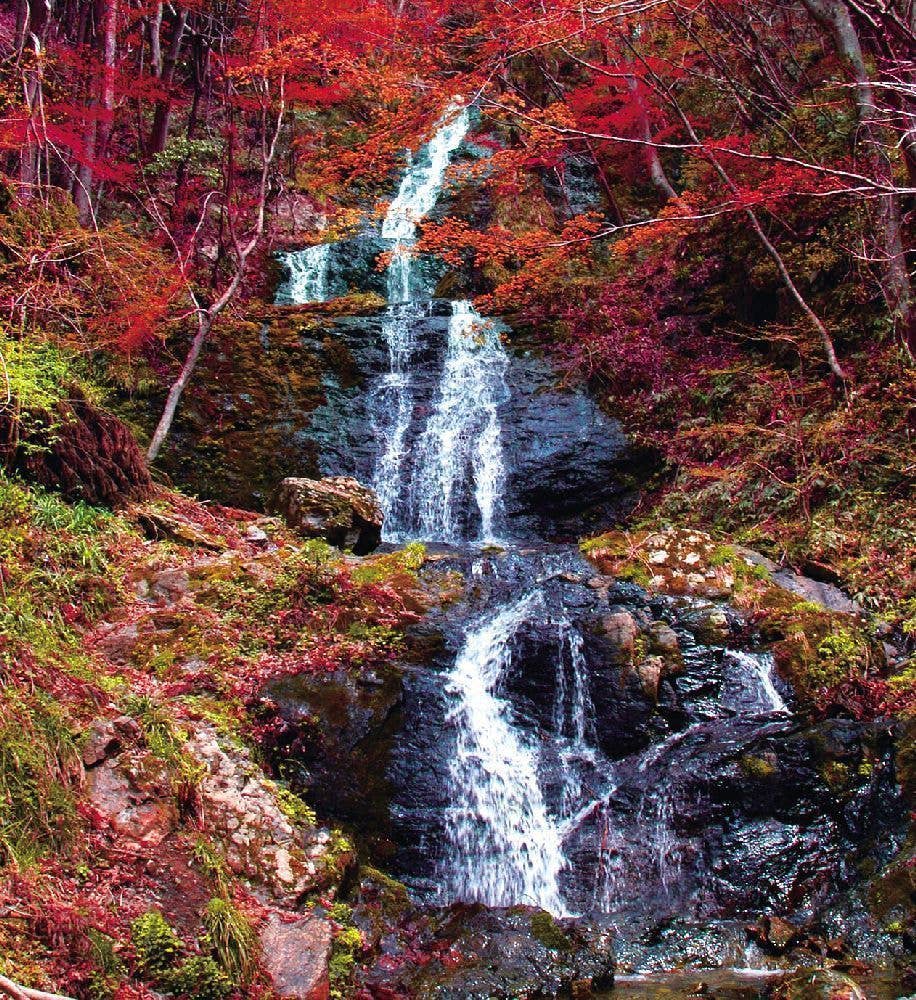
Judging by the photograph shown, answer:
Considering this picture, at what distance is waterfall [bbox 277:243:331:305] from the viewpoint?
16.6m

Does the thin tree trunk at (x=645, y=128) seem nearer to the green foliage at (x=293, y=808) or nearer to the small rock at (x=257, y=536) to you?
the small rock at (x=257, y=536)

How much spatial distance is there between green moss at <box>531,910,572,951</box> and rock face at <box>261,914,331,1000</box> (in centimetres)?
153

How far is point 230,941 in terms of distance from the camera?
12.6 ft

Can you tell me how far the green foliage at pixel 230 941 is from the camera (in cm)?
376

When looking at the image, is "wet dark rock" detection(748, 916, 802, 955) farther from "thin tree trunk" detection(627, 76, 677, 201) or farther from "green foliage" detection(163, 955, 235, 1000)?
"thin tree trunk" detection(627, 76, 677, 201)

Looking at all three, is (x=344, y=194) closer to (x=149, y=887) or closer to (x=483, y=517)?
(x=483, y=517)

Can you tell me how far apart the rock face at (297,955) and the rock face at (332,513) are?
18.7 feet

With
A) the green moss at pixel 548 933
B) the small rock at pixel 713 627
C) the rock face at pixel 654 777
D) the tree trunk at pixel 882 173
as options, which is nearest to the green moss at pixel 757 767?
the rock face at pixel 654 777

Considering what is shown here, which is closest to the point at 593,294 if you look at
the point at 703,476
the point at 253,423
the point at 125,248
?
the point at 703,476

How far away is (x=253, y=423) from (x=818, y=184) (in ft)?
30.6

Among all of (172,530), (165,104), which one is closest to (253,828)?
(172,530)

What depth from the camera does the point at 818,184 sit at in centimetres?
1017

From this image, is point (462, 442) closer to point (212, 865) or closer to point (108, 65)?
point (108, 65)

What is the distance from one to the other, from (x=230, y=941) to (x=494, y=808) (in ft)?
9.26
